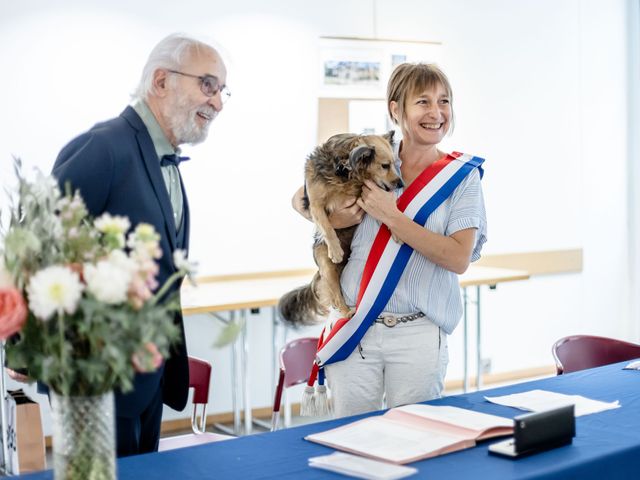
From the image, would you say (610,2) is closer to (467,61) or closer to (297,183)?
(467,61)

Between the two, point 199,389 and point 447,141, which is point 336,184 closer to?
point 199,389

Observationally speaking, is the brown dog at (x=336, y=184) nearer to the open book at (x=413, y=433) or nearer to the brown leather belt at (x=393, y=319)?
the brown leather belt at (x=393, y=319)

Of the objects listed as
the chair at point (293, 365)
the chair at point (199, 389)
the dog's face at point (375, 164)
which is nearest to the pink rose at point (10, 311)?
the dog's face at point (375, 164)

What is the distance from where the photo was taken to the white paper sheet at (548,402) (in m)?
2.41

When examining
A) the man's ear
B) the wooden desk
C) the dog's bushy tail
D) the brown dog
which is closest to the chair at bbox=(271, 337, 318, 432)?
the dog's bushy tail

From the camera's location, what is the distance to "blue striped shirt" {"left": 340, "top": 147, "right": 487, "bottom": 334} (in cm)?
274

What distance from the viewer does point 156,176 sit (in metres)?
2.37

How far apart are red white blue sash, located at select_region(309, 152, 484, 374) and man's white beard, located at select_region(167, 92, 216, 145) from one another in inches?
27.8

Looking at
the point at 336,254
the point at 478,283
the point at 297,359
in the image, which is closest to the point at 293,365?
the point at 297,359

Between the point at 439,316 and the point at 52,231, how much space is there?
4.90ft

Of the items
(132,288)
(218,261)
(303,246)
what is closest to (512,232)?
(303,246)

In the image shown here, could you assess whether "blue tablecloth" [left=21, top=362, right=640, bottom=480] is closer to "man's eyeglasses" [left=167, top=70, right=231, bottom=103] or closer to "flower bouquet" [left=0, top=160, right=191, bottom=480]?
"flower bouquet" [left=0, top=160, right=191, bottom=480]

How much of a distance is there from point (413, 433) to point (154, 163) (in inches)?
40.3

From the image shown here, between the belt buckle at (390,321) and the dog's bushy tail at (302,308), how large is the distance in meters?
0.48
